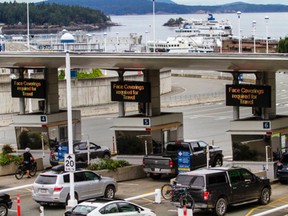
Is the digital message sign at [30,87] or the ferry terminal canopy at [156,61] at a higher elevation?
the ferry terminal canopy at [156,61]

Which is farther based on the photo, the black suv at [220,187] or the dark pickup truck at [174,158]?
the dark pickup truck at [174,158]

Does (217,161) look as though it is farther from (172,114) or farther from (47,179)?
(47,179)

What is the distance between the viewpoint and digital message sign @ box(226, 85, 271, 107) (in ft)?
98.8

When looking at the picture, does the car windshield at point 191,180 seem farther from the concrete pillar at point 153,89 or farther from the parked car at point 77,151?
the concrete pillar at point 153,89

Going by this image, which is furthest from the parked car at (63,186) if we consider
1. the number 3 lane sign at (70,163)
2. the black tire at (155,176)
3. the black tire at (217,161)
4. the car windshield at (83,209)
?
the black tire at (217,161)

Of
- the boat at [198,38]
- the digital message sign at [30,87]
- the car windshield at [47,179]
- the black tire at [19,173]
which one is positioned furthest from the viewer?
the boat at [198,38]

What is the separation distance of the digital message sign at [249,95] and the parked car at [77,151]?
6.77 m

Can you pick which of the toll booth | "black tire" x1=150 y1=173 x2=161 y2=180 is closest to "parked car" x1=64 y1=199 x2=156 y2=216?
"black tire" x1=150 y1=173 x2=161 y2=180

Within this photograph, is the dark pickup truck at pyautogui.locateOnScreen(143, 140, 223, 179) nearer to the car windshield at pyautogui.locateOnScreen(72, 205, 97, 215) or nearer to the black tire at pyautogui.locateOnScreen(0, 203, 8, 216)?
the black tire at pyautogui.locateOnScreen(0, 203, 8, 216)

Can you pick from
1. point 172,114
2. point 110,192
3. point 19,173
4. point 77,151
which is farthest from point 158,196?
point 77,151

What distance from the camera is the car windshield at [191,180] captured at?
23.0 meters

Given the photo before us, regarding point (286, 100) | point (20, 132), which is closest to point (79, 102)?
point (286, 100)

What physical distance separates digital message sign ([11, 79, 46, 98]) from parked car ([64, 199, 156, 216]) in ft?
50.7

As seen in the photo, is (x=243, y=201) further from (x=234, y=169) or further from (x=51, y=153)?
(x=51, y=153)
